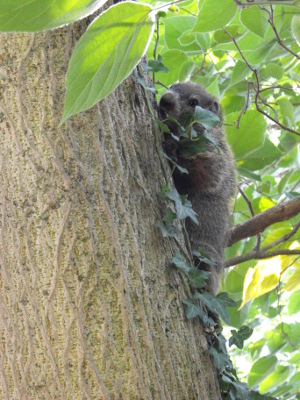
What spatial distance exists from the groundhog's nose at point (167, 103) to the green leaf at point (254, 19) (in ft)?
2.36

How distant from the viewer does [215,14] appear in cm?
130

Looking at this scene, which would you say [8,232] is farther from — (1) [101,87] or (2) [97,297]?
(1) [101,87]

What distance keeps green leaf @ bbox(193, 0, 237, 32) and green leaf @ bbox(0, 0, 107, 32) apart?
609 mm

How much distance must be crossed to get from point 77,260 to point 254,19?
876 mm

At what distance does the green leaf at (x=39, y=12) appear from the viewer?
2.33 feet

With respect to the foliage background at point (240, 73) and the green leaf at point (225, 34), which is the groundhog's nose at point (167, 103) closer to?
the foliage background at point (240, 73)

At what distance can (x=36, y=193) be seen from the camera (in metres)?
1.24

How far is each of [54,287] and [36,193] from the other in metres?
0.21

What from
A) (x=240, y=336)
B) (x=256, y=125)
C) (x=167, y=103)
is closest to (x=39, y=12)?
(x=240, y=336)

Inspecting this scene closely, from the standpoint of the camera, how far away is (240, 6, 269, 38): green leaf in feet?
5.17

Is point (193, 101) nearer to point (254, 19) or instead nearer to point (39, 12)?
point (254, 19)

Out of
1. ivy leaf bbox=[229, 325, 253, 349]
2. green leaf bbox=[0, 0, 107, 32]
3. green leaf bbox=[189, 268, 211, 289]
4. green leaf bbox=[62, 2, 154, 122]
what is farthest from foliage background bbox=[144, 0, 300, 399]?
green leaf bbox=[0, 0, 107, 32]

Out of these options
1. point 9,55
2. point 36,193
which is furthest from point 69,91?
point 9,55

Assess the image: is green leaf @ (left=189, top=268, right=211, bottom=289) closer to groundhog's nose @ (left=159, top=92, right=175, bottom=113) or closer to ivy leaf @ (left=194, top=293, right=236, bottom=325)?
ivy leaf @ (left=194, top=293, right=236, bottom=325)
